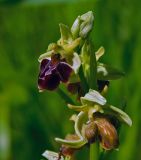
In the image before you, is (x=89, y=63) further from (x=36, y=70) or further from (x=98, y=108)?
(x=36, y=70)

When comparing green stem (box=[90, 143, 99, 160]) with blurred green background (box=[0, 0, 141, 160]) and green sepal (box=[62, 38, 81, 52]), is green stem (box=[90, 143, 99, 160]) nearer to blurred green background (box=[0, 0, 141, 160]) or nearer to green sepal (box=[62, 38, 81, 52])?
green sepal (box=[62, 38, 81, 52])

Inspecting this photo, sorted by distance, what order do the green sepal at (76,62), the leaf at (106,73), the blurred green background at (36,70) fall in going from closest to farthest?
the green sepal at (76,62), the leaf at (106,73), the blurred green background at (36,70)

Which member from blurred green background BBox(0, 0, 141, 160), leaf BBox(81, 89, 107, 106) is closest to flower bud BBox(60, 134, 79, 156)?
leaf BBox(81, 89, 107, 106)

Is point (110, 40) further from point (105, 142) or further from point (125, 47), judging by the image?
point (105, 142)

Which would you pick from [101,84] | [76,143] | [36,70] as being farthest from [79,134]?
[36,70]

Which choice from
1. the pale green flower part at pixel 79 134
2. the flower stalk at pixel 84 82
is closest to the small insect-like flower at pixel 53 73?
the flower stalk at pixel 84 82

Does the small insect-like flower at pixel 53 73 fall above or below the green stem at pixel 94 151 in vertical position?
above

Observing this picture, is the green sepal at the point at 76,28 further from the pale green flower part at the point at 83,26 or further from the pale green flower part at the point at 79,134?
the pale green flower part at the point at 79,134
